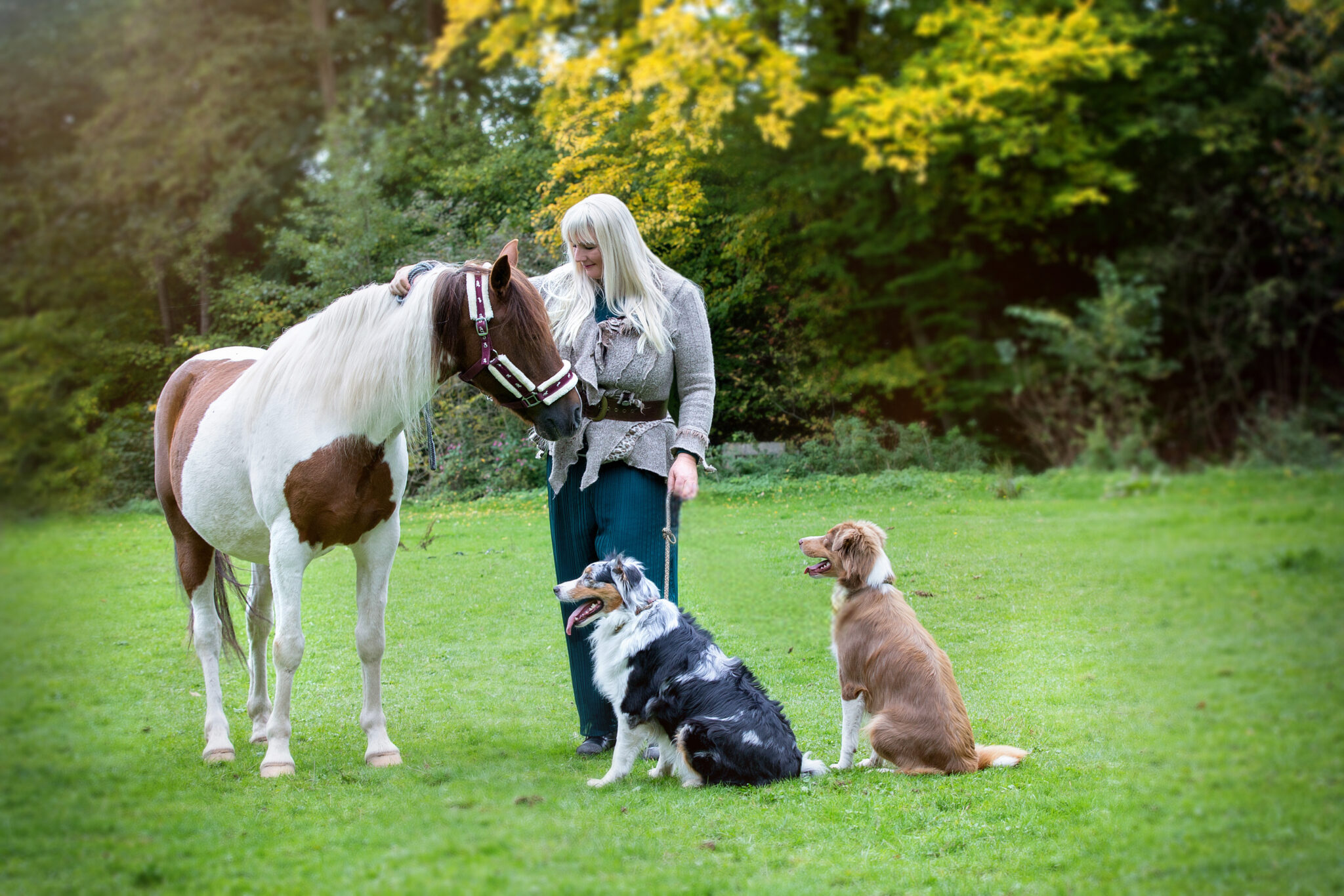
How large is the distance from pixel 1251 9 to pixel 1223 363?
0.96m

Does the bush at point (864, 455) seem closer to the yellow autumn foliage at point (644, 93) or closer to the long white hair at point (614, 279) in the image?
the yellow autumn foliage at point (644, 93)

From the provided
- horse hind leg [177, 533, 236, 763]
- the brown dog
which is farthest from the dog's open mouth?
horse hind leg [177, 533, 236, 763]

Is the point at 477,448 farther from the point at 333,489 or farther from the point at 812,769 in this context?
the point at 812,769

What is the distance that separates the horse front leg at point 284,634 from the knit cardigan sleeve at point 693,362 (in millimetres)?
1277

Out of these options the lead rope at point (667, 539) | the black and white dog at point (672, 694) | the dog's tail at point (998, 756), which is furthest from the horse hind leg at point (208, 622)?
the dog's tail at point (998, 756)

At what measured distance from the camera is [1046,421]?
2916 millimetres

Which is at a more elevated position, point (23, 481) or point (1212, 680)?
point (23, 481)

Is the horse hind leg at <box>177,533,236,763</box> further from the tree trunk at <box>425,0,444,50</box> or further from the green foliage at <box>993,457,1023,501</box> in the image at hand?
the green foliage at <box>993,457,1023,501</box>

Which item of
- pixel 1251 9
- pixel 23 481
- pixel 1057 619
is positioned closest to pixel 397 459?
pixel 23 481

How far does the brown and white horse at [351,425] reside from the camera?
2.76 meters

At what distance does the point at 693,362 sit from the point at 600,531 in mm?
696

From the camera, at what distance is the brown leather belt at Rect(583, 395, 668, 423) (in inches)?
121

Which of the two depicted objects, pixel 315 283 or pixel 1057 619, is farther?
pixel 315 283

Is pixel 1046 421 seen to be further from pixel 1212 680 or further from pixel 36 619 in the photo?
pixel 36 619
